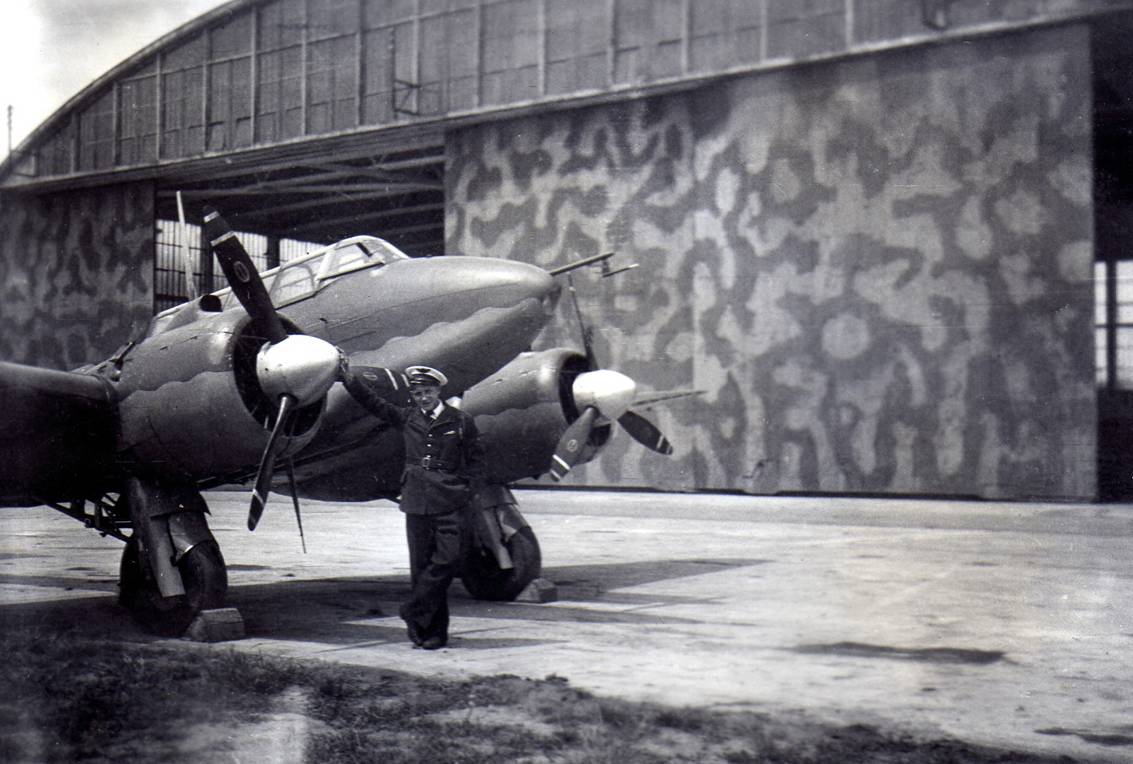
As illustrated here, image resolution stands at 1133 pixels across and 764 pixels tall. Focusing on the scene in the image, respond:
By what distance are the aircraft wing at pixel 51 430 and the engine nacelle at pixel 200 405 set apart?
0.26 meters

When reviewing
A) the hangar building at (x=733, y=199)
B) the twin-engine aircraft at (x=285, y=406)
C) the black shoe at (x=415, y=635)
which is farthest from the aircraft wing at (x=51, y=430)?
the hangar building at (x=733, y=199)

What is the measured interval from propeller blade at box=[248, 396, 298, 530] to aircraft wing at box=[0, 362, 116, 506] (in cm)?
180

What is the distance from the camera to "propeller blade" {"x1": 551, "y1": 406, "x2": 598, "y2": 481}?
12.5 metres

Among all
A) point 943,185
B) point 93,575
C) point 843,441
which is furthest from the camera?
point 843,441

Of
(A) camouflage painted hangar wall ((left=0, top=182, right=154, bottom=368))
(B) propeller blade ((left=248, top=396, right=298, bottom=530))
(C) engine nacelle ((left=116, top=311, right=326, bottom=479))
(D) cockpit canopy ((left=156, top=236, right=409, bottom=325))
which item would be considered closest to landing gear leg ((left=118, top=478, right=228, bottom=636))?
(C) engine nacelle ((left=116, top=311, right=326, bottom=479))

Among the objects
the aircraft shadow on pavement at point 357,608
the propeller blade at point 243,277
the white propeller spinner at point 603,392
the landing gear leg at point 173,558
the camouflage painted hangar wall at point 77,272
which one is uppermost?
the camouflage painted hangar wall at point 77,272

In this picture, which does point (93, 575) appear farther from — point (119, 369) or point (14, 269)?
point (14, 269)

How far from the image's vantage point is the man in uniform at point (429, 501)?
9.62m

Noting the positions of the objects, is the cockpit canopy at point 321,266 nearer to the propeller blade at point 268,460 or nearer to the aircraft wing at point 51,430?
the aircraft wing at point 51,430

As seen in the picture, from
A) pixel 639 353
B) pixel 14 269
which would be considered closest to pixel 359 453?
pixel 639 353

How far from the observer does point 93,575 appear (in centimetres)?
1545

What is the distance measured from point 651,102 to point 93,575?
18.8 m

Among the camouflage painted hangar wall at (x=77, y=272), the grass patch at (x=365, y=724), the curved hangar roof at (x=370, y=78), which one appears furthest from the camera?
the camouflage painted hangar wall at (x=77, y=272)

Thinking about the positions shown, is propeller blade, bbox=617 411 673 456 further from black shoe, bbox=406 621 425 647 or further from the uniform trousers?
black shoe, bbox=406 621 425 647
